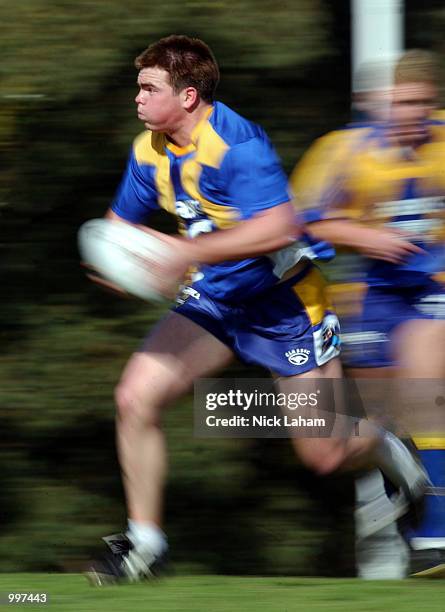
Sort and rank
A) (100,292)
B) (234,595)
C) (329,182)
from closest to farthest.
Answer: (234,595) → (329,182) → (100,292)

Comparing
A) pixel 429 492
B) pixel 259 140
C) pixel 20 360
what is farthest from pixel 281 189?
pixel 20 360

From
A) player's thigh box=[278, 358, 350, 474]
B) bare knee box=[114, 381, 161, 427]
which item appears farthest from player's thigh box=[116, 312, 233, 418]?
player's thigh box=[278, 358, 350, 474]

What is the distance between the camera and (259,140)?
13.3 feet

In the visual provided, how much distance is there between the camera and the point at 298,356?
4.29 meters

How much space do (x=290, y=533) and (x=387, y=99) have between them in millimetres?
2101

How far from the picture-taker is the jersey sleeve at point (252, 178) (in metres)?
3.96

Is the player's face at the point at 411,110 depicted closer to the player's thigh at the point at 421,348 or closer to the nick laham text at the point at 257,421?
the player's thigh at the point at 421,348

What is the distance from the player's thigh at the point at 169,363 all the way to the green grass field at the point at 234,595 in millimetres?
592

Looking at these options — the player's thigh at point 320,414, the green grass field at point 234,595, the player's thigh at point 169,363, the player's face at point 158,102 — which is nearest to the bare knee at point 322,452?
the player's thigh at point 320,414

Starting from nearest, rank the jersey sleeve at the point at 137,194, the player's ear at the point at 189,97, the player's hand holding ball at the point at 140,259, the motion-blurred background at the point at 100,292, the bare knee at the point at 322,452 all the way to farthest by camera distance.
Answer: the player's hand holding ball at the point at 140,259 < the player's ear at the point at 189,97 < the jersey sleeve at the point at 137,194 < the bare knee at the point at 322,452 < the motion-blurred background at the point at 100,292

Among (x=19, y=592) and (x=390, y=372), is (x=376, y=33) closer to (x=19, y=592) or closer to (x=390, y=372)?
(x=390, y=372)

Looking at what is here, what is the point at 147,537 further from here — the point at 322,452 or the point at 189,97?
the point at 189,97

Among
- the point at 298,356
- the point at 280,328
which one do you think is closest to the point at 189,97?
the point at 280,328

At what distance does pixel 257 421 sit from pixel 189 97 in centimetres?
129
